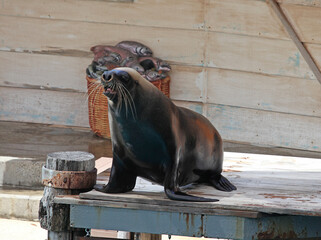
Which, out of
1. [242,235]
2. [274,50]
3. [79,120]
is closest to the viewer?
[242,235]

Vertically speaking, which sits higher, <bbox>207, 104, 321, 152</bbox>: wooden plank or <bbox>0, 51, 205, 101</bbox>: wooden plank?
<bbox>0, 51, 205, 101</bbox>: wooden plank

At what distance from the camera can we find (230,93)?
23.6 ft

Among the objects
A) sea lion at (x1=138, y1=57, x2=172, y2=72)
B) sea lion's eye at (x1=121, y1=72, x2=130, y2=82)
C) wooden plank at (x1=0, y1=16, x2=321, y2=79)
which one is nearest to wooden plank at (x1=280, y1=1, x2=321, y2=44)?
wooden plank at (x1=0, y1=16, x2=321, y2=79)

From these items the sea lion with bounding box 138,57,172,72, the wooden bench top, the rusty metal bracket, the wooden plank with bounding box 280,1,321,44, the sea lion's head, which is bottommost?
the wooden bench top

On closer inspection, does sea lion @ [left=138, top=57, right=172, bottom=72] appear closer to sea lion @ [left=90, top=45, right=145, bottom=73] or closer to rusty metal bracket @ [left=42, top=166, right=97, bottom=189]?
sea lion @ [left=90, top=45, right=145, bottom=73]

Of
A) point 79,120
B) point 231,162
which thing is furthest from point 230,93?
point 231,162

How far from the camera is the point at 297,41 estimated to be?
21.9ft

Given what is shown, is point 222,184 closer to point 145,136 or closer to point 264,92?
point 145,136

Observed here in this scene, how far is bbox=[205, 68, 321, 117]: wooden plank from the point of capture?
6930mm

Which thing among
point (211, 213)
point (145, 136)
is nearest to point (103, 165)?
point (145, 136)

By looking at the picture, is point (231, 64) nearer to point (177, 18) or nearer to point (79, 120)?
point (177, 18)

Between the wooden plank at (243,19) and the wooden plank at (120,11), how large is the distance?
0.12 m

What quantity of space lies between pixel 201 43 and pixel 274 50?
687mm

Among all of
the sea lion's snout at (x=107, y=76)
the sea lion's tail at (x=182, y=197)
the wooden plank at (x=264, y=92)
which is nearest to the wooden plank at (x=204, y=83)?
the wooden plank at (x=264, y=92)
